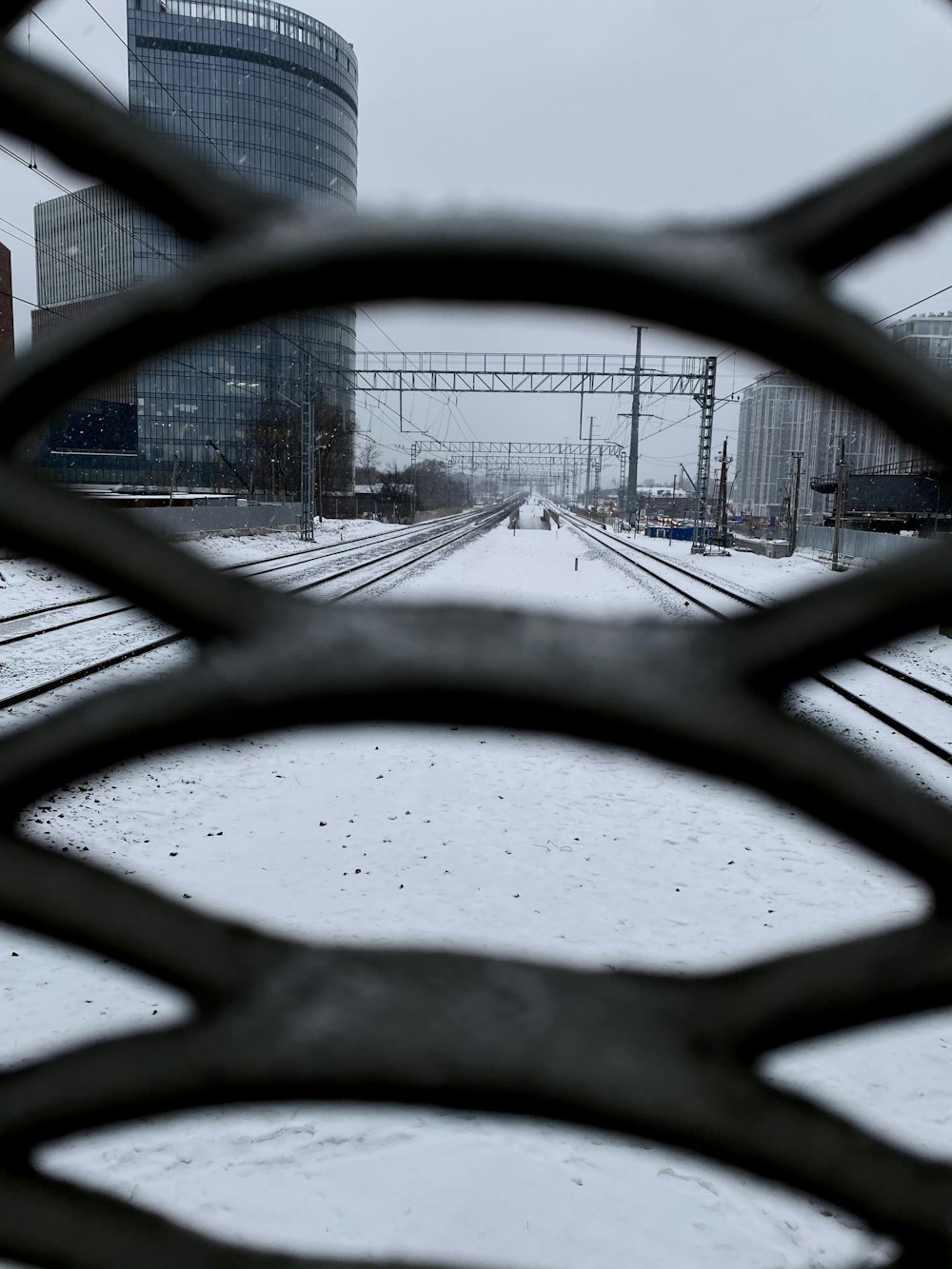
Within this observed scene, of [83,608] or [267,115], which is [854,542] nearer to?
[83,608]

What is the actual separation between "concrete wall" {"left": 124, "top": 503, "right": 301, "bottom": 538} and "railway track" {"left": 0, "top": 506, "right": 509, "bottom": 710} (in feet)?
13.1

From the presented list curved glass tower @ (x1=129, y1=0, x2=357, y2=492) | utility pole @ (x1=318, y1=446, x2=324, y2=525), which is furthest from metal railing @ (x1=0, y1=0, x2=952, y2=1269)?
utility pole @ (x1=318, y1=446, x2=324, y2=525)

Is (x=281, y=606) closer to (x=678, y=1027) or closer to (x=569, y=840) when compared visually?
(x=678, y=1027)

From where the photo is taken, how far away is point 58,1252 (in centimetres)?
54

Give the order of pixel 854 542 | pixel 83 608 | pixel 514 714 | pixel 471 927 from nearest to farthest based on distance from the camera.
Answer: pixel 514 714 < pixel 471 927 < pixel 83 608 < pixel 854 542

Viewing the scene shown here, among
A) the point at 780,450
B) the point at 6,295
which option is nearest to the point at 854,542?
the point at 6,295

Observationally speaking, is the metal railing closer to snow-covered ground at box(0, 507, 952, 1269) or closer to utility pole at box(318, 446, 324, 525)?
snow-covered ground at box(0, 507, 952, 1269)

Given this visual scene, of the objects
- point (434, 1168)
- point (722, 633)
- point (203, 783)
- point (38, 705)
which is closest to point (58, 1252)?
point (722, 633)

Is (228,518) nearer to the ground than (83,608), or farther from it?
farther from it

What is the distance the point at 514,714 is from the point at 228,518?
103 ft

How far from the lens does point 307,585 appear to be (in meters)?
17.7

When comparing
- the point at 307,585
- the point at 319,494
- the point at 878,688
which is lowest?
the point at 878,688

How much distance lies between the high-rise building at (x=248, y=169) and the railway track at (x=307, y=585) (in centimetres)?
571

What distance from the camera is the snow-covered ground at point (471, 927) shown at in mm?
2865
